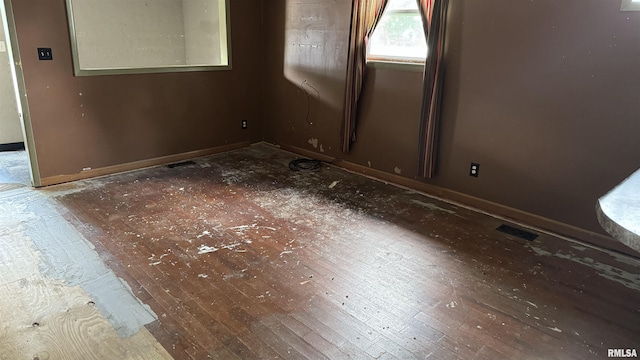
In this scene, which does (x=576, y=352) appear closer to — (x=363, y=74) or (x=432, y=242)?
(x=432, y=242)

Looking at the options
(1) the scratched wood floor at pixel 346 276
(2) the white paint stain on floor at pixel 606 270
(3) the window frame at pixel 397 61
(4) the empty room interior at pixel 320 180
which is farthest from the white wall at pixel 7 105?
(2) the white paint stain on floor at pixel 606 270

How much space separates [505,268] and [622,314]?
2.12 ft

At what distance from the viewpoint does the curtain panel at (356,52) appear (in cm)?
405

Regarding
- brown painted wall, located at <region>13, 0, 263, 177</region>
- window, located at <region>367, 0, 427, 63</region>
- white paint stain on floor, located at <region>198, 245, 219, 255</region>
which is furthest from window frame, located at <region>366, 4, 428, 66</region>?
white paint stain on floor, located at <region>198, 245, 219, 255</region>

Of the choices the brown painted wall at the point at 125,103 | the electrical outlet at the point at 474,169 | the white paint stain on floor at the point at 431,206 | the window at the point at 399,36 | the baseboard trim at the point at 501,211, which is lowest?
the white paint stain on floor at the point at 431,206

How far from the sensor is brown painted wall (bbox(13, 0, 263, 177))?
3.75 metres

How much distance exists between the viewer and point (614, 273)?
2.71 m

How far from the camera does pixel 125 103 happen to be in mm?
4340

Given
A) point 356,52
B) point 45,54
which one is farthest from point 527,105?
point 45,54

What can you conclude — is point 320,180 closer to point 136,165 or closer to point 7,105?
point 136,165

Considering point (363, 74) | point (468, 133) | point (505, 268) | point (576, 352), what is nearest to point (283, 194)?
point (363, 74)

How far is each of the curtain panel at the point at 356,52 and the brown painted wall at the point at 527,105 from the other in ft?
0.35

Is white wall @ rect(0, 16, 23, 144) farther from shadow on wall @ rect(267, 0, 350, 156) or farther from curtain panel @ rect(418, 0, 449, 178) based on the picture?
curtain panel @ rect(418, 0, 449, 178)

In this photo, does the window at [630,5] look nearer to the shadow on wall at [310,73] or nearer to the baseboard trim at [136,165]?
the shadow on wall at [310,73]
